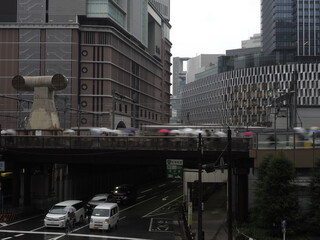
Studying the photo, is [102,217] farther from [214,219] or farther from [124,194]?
[124,194]

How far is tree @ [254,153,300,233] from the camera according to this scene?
31641 millimetres

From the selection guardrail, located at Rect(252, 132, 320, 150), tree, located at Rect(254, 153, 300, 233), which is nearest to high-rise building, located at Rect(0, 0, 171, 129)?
guardrail, located at Rect(252, 132, 320, 150)

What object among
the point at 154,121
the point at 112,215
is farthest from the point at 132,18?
the point at 112,215

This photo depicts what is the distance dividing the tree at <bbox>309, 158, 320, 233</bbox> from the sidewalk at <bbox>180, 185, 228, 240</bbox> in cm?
636

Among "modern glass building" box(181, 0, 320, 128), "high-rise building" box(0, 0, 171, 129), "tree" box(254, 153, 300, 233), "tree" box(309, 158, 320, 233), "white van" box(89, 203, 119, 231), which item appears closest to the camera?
"tree" box(309, 158, 320, 233)

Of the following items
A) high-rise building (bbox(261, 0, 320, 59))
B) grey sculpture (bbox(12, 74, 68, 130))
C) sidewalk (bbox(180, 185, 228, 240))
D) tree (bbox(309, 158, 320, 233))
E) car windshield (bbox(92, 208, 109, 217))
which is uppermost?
high-rise building (bbox(261, 0, 320, 59))

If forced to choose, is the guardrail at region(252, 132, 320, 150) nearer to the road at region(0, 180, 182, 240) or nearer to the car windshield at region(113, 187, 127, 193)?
the road at region(0, 180, 182, 240)

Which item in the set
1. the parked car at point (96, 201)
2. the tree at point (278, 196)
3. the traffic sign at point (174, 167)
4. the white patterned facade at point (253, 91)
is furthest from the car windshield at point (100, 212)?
the white patterned facade at point (253, 91)

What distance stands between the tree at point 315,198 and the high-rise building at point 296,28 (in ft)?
446

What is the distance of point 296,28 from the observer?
16450 centimetres

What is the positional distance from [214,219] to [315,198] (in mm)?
13879

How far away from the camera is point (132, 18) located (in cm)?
11569

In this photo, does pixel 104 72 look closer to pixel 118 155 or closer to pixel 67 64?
pixel 67 64

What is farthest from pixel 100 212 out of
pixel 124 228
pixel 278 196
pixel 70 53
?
pixel 70 53
